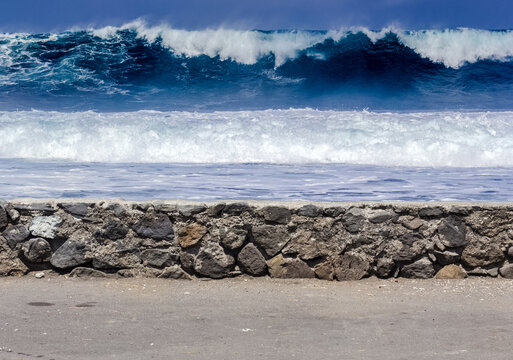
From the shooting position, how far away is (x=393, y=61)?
24578 millimetres

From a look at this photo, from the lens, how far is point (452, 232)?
16.7 ft

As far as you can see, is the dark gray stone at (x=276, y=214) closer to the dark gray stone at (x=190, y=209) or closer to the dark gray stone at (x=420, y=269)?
the dark gray stone at (x=190, y=209)

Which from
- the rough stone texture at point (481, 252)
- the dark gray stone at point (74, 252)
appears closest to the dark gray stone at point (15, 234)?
the dark gray stone at point (74, 252)

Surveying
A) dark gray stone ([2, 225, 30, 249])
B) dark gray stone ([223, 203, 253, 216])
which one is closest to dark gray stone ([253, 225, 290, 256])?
dark gray stone ([223, 203, 253, 216])

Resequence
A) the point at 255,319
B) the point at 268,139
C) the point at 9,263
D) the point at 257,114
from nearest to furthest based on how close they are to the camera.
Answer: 1. the point at 255,319
2. the point at 9,263
3. the point at 268,139
4. the point at 257,114

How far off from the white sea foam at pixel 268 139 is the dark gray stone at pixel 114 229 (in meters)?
9.10

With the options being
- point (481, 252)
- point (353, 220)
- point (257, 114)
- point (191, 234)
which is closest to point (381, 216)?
point (353, 220)

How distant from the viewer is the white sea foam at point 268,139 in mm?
14336

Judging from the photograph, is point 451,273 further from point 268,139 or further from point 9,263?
point 268,139

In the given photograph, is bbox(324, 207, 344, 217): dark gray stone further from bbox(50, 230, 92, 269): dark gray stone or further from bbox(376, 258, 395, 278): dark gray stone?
bbox(50, 230, 92, 269): dark gray stone

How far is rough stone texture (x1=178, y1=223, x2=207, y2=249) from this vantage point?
5098 mm

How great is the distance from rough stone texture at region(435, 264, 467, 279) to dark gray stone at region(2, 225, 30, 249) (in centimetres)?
286

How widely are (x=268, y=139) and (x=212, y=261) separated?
32.9 feet

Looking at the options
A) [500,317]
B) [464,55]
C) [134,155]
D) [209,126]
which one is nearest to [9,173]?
[134,155]
